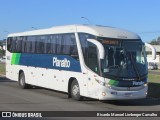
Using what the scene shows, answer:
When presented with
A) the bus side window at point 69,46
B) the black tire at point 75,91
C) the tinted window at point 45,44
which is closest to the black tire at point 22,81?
the tinted window at point 45,44

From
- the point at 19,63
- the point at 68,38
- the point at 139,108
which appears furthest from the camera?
the point at 19,63

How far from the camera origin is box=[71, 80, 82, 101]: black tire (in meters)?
18.8

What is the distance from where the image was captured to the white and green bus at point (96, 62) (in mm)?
17375

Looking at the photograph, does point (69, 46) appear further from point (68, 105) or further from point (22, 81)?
point (22, 81)

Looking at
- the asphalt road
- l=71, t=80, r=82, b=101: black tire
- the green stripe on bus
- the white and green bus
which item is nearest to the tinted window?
the white and green bus

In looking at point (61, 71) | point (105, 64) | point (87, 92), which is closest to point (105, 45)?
point (105, 64)

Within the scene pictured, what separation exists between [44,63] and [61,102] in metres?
4.95

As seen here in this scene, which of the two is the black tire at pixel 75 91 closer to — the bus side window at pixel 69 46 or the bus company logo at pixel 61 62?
the bus company logo at pixel 61 62

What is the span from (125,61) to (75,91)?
2776mm

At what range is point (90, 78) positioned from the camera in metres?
17.9

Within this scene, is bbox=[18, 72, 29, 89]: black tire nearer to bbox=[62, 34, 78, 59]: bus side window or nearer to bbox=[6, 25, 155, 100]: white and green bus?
bbox=[6, 25, 155, 100]: white and green bus

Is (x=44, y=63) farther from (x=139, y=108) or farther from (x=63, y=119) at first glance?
(x=63, y=119)

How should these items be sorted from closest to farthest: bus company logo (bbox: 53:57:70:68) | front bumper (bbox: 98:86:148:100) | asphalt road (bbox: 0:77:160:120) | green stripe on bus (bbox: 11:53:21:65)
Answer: asphalt road (bbox: 0:77:160:120), front bumper (bbox: 98:86:148:100), bus company logo (bbox: 53:57:70:68), green stripe on bus (bbox: 11:53:21:65)

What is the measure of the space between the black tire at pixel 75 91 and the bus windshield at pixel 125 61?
204 cm
